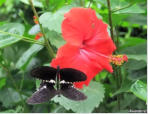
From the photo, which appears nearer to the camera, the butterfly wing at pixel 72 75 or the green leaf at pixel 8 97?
the butterfly wing at pixel 72 75

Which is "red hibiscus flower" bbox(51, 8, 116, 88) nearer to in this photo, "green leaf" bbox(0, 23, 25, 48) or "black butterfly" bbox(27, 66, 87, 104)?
"black butterfly" bbox(27, 66, 87, 104)

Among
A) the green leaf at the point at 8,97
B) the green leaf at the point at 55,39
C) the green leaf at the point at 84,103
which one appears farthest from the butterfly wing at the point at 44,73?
the green leaf at the point at 8,97

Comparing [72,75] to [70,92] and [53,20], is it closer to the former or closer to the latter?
[70,92]

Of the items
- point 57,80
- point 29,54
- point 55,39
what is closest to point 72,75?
point 57,80

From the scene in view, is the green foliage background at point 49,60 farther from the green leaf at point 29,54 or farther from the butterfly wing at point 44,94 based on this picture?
the butterfly wing at point 44,94

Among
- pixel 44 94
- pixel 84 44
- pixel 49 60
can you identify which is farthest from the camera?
pixel 49 60

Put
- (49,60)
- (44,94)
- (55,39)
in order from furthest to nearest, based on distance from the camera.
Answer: (49,60) → (55,39) → (44,94)

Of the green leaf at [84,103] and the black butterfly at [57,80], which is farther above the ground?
the black butterfly at [57,80]
